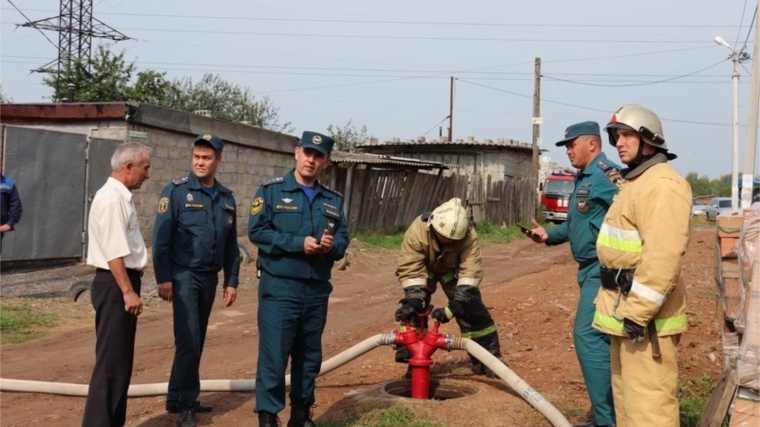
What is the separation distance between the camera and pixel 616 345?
4727mm

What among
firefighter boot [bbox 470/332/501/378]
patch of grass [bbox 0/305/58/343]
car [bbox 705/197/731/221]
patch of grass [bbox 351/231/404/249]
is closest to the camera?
firefighter boot [bbox 470/332/501/378]

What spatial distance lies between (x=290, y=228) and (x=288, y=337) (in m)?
0.73

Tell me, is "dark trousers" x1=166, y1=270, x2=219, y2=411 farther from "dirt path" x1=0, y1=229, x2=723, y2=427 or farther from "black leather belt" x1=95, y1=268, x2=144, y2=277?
"black leather belt" x1=95, y1=268, x2=144, y2=277

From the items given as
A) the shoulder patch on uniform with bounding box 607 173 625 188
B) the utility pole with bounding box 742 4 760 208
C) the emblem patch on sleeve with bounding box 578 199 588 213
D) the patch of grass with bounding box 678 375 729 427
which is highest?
the utility pole with bounding box 742 4 760 208

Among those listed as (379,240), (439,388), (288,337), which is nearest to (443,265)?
(439,388)

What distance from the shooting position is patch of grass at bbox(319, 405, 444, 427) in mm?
5895

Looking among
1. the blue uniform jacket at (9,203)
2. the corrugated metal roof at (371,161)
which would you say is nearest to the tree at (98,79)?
the corrugated metal roof at (371,161)

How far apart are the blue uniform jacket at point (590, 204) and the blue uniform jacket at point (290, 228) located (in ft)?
5.26

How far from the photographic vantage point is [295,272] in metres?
5.72

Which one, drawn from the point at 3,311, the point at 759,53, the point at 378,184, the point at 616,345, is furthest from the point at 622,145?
the point at 759,53

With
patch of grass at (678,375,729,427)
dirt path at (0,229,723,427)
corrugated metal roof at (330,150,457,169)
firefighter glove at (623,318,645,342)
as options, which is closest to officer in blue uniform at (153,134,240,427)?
dirt path at (0,229,723,427)

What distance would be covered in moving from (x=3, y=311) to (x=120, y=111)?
215 inches

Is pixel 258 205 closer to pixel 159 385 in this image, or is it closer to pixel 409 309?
pixel 409 309

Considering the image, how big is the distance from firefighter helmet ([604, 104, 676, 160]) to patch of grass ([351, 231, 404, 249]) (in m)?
15.7
